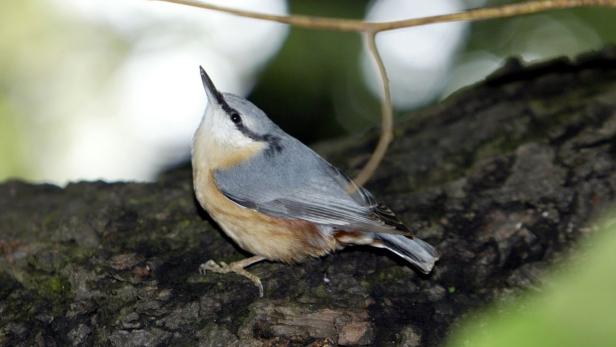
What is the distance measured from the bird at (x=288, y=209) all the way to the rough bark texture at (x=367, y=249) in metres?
0.09

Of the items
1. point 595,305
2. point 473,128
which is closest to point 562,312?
point 595,305

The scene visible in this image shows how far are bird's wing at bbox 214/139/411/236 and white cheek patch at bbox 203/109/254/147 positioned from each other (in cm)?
15

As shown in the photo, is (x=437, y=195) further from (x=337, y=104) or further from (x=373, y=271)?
(x=337, y=104)

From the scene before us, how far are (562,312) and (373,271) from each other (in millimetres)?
2454

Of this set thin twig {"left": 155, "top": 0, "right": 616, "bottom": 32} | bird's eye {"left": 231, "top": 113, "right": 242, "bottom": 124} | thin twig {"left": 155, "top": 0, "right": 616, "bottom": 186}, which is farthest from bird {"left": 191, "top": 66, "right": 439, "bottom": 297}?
thin twig {"left": 155, "top": 0, "right": 616, "bottom": 32}

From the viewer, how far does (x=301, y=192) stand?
126 inches

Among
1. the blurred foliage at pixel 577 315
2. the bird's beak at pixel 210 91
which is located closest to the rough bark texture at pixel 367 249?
the bird's beak at pixel 210 91

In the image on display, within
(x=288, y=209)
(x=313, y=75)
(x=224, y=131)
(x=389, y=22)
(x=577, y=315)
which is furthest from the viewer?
(x=313, y=75)

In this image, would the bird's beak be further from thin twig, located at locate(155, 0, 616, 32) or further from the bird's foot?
thin twig, located at locate(155, 0, 616, 32)

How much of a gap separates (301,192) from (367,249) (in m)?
0.40

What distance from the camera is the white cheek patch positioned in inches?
138

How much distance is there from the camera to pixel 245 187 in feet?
10.7

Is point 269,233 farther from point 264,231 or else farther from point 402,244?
point 402,244

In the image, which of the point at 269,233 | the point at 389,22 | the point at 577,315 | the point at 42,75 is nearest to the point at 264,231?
the point at 269,233
